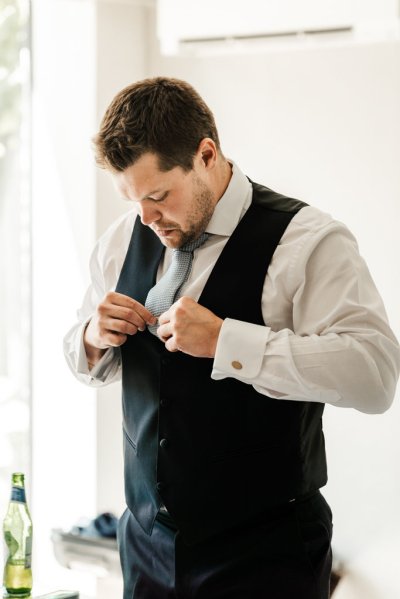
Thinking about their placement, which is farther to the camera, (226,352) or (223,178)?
(223,178)

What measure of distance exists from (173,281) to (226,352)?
30 centimetres

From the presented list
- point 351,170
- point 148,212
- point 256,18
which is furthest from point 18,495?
point 351,170

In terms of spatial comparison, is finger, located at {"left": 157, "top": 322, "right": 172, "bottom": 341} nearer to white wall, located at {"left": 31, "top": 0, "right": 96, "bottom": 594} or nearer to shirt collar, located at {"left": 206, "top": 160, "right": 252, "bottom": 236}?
shirt collar, located at {"left": 206, "top": 160, "right": 252, "bottom": 236}

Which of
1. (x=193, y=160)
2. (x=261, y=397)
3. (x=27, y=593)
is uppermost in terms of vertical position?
(x=193, y=160)

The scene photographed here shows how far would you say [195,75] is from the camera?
344 centimetres

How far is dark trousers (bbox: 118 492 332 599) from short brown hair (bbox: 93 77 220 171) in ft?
2.48

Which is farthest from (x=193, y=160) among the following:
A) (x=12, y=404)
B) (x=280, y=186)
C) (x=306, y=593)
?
(x=12, y=404)

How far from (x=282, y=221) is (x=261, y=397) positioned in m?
0.37

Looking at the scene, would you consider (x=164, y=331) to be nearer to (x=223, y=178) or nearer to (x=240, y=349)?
(x=240, y=349)

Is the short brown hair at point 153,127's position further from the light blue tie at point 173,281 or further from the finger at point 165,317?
the finger at point 165,317

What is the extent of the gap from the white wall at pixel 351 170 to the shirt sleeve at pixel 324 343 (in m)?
1.13

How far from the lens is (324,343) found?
69.2 inches

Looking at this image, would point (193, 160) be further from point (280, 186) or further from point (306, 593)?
point (280, 186)

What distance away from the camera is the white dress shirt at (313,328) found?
1753 millimetres
